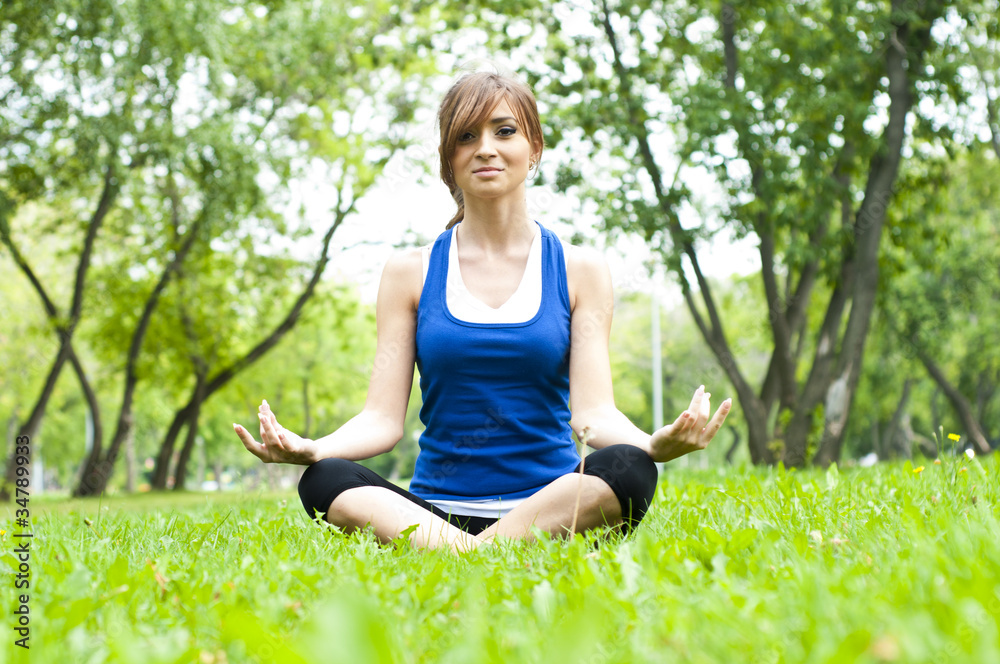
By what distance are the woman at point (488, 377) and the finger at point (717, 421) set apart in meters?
0.24

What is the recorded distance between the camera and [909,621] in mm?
1231

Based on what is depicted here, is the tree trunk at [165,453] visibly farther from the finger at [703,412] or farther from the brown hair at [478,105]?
the finger at [703,412]

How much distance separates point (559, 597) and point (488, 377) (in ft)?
4.80

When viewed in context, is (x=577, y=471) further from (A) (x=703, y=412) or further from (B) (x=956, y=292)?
(B) (x=956, y=292)

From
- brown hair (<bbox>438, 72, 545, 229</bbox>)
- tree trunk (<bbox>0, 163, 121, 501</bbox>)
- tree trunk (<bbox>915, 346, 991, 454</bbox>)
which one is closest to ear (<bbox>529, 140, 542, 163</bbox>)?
brown hair (<bbox>438, 72, 545, 229</bbox>)

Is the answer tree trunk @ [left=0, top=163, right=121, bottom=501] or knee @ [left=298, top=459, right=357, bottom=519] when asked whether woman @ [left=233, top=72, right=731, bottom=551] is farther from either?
tree trunk @ [left=0, top=163, right=121, bottom=501]

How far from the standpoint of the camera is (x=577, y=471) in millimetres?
2814

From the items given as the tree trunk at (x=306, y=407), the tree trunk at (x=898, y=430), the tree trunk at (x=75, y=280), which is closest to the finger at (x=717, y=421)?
the tree trunk at (x=75, y=280)

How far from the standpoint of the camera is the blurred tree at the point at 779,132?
8688 millimetres

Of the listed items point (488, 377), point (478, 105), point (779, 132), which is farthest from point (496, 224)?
point (779, 132)

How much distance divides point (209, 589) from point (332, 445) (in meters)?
1.12

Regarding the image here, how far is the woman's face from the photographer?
123 inches

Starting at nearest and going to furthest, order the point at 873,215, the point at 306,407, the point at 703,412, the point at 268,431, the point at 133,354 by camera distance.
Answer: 1. the point at 703,412
2. the point at 268,431
3. the point at 873,215
4. the point at 133,354
5. the point at 306,407

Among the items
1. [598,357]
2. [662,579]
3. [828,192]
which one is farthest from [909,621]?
[828,192]
